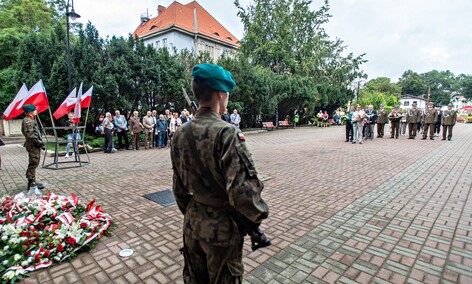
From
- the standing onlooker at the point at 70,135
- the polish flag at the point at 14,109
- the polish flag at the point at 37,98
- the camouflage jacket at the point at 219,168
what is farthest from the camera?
the standing onlooker at the point at 70,135

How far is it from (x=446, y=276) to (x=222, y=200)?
2.71 m

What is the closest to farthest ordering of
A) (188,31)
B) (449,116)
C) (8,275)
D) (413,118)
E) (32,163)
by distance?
(8,275) → (32,163) → (449,116) → (413,118) → (188,31)

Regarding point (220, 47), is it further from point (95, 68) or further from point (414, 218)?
point (414, 218)

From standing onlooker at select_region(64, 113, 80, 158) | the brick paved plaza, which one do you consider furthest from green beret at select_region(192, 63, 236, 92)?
standing onlooker at select_region(64, 113, 80, 158)

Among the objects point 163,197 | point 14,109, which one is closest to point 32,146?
point 14,109

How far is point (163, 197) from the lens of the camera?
541 cm

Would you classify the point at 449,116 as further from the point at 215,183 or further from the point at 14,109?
the point at 14,109

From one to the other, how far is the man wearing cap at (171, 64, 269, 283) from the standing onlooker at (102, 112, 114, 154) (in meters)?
11.2

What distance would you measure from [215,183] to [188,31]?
1596 inches

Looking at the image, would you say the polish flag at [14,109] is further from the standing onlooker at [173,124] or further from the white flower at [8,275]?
the standing onlooker at [173,124]

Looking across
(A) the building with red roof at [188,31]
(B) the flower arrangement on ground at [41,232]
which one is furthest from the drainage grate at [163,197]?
(A) the building with red roof at [188,31]

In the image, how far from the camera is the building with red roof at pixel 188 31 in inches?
1508

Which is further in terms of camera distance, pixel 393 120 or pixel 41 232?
pixel 393 120

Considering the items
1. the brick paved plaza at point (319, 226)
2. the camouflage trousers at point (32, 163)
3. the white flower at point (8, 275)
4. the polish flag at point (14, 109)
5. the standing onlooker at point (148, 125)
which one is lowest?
the brick paved plaza at point (319, 226)
